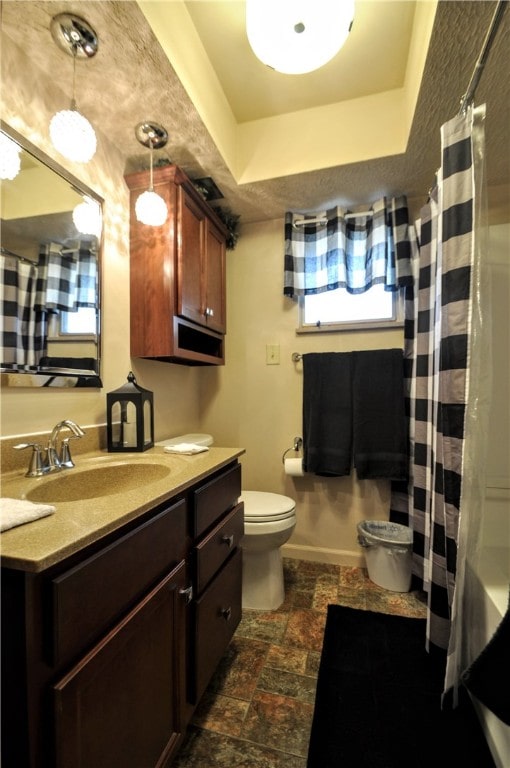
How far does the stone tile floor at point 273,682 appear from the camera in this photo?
95cm

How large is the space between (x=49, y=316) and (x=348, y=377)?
1.54m

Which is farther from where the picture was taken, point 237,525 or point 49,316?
point 237,525

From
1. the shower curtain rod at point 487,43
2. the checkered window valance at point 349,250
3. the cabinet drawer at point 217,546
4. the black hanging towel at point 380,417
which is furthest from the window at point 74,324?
the shower curtain rod at point 487,43

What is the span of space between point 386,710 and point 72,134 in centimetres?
215

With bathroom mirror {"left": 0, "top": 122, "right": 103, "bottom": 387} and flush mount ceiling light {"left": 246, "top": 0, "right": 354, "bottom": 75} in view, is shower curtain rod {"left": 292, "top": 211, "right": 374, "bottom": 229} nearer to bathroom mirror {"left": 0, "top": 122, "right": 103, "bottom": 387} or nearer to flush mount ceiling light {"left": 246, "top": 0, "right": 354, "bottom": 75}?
flush mount ceiling light {"left": 246, "top": 0, "right": 354, "bottom": 75}

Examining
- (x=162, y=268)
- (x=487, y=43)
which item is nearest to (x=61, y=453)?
(x=162, y=268)

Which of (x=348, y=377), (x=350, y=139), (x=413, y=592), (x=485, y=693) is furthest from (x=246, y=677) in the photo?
(x=350, y=139)

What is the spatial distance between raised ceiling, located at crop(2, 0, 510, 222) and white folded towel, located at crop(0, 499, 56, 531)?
4.41ft

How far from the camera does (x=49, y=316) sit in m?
1.10

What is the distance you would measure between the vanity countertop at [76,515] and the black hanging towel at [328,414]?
94 centimetres

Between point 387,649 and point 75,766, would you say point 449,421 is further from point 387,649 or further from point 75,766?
point 75,766

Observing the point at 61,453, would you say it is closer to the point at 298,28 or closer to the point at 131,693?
the point at 131,693

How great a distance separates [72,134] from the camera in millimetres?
987

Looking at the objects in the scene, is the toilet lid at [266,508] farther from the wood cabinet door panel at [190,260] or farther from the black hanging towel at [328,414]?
the wood cabinet door panel at [190,260]
